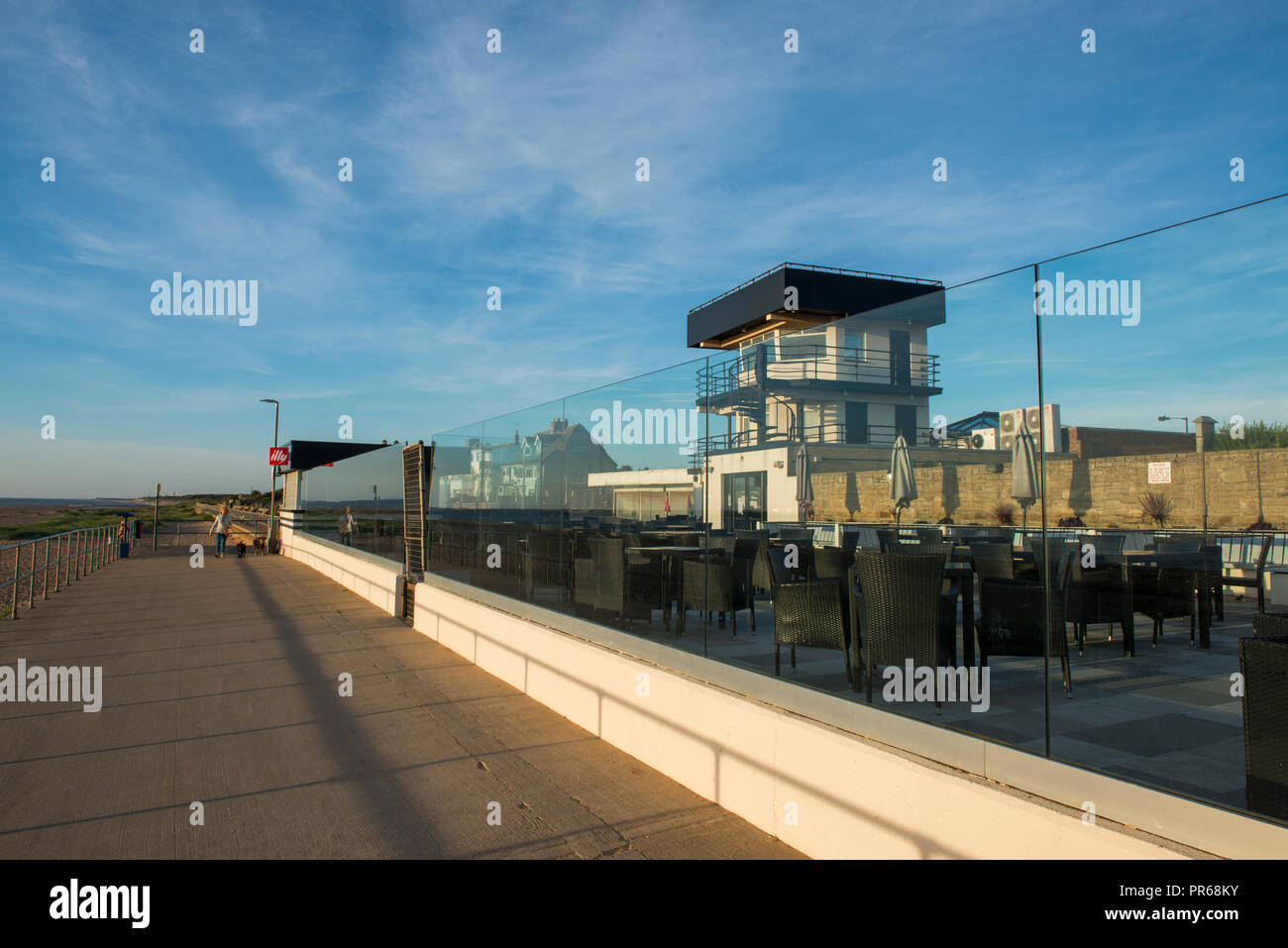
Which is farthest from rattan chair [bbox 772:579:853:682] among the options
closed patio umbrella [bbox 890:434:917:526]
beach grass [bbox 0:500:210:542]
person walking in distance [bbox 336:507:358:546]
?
beach grass [bbox 0:500:210:542]

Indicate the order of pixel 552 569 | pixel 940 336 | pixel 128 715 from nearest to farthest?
pixel 940 336 → pixel 128 715 → pixel 552 569

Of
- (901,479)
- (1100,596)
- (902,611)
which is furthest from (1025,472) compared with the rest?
(902,611)

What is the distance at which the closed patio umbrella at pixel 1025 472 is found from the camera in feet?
9.63

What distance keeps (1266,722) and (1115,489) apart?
80 cm

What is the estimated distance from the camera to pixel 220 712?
630 centimetres

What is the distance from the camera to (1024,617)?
3.16 meters

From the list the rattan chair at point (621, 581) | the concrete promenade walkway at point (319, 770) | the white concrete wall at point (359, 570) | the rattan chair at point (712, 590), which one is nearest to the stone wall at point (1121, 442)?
the concrete promenade walkway at point (319, 770)

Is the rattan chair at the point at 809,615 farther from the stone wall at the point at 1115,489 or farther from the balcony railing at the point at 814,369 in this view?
the balcony railing at the point at 814,369

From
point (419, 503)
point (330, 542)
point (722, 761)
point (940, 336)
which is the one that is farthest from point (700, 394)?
point (330, 542)

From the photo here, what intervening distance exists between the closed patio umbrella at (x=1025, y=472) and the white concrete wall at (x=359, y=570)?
1055cm

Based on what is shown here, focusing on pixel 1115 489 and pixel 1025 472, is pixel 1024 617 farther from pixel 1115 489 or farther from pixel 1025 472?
pixel 1115 489
